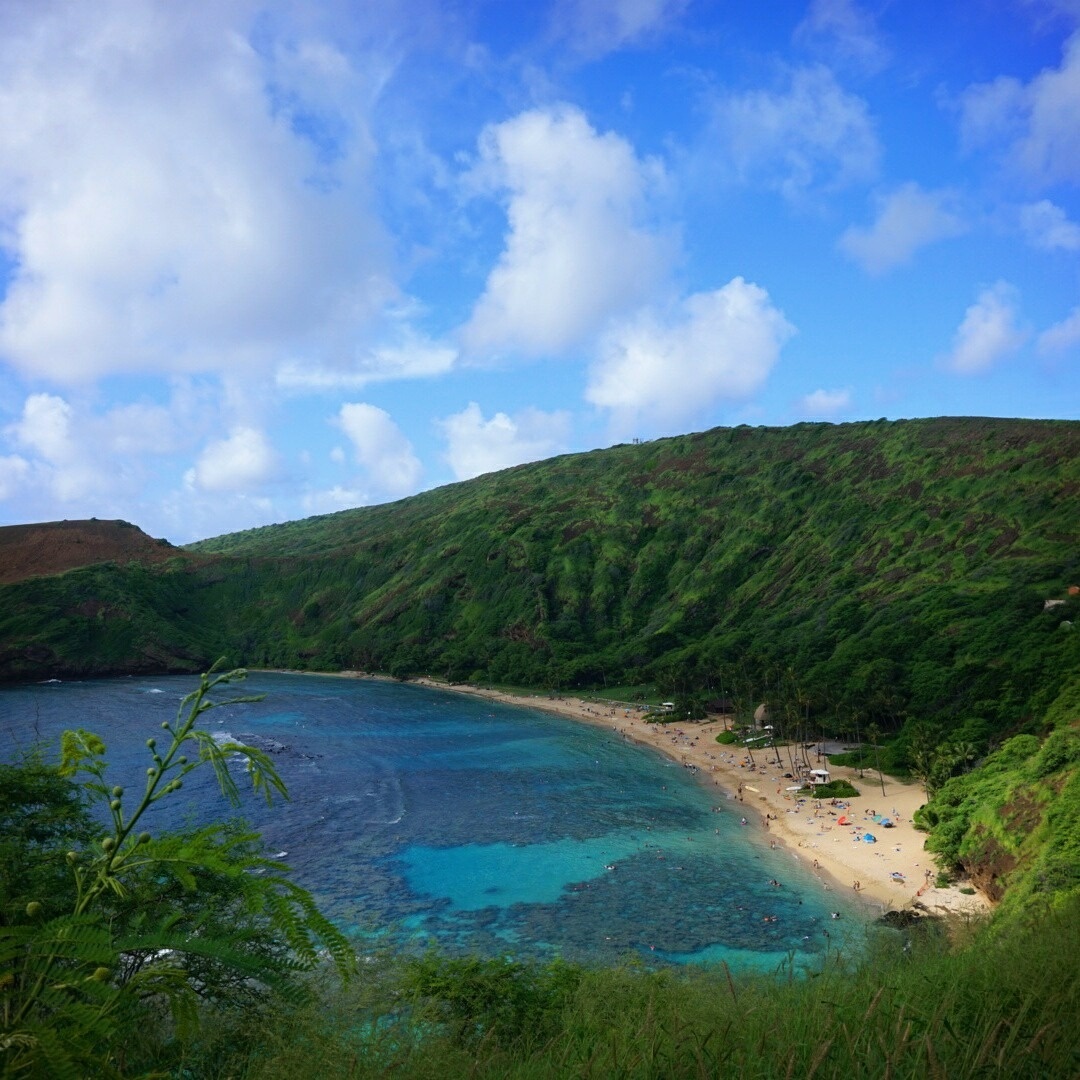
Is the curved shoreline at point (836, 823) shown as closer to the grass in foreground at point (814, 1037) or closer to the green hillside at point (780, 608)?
the green hillside at point (780, 608)

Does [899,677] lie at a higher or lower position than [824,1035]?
lower

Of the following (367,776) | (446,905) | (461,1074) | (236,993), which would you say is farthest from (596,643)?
(461,1074)

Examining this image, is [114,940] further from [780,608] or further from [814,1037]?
[780,608]

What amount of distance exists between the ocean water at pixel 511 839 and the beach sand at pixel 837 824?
218 cm

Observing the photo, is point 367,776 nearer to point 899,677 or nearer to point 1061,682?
point 899,677

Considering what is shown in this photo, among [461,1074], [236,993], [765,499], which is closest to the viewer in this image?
[461,1074]

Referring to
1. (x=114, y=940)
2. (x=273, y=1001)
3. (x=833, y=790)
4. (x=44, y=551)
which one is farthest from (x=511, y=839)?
(x=44, y=551)

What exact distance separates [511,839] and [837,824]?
27.8m

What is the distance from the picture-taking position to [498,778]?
80.6m

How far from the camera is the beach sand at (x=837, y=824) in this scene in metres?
48.1

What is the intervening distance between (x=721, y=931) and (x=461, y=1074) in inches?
1702

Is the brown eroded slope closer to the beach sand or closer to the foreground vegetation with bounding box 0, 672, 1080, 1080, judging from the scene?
the beach sand

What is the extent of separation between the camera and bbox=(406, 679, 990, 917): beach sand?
48094mm

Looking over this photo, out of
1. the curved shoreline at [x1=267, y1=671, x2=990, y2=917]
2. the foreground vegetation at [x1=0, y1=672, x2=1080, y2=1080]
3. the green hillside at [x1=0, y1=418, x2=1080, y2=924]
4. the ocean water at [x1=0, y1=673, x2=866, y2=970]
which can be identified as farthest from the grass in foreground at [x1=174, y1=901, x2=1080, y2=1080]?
the green hillside at [x1=0, y1=418, x2=1080, y2=924]
